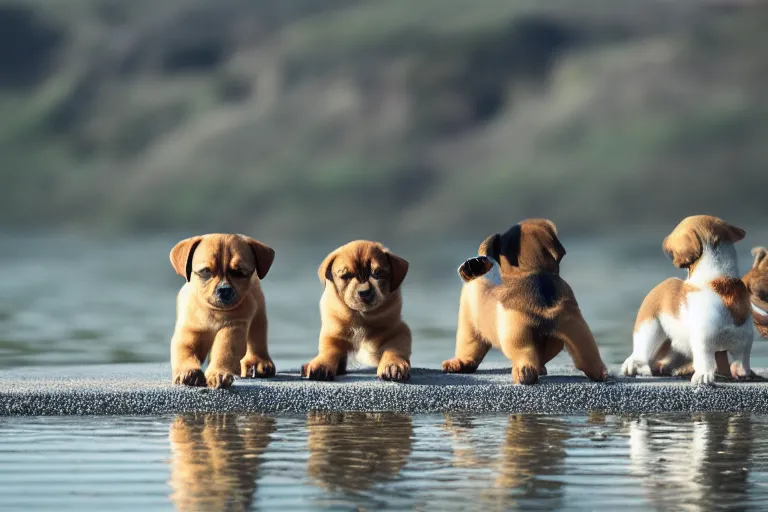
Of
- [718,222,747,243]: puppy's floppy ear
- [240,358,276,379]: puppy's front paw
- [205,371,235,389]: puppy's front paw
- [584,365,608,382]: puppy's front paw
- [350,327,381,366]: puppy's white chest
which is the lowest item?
[205,371,235,389]: puppy's front paw

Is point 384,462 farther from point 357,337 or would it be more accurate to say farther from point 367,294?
point 357,337

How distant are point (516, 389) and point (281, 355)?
10.3 ft

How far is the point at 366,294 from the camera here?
6.43 m

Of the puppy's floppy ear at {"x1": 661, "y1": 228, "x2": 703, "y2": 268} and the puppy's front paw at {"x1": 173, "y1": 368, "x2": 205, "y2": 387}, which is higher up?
the puppy's floppy ear at {"x1": 661, "y1": 228, "x2": 703, "y2": 268}

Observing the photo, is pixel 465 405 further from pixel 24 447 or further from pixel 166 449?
pixel 24 447

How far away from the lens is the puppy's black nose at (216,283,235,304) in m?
6.31

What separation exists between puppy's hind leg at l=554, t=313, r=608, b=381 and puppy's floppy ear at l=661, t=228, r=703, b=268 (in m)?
0.56

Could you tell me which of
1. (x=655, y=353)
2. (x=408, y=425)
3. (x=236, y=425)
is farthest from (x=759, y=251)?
(x=236, y=425)

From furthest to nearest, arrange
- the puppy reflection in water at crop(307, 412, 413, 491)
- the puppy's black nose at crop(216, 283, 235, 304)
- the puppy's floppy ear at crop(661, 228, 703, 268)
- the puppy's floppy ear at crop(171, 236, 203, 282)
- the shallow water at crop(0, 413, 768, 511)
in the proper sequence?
the puppy's floppy ear at crop(661, 228, 703, 268)
the puppy's floppy ear at crop(171, 236, 203, 282)
the puppy's black nose at crop(216, 283, 235, 304)
the puppy reflection in water at crop(307, 412, 413, 491)
the shallow water at crop(0, 413, 768, 511)

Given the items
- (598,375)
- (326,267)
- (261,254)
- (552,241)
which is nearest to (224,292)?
(261,254)

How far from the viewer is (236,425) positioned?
580cm

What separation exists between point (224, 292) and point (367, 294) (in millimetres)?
663

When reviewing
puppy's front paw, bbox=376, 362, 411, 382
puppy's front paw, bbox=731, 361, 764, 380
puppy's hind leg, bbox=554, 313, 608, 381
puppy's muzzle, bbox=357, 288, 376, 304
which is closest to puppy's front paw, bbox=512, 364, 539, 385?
puppy's hind leg, bbox=554, 313, 608, 381

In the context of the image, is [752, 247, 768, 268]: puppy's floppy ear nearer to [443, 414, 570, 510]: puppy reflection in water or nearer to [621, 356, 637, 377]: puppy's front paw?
[621, 356, 637, 377]: puppy's front paw
